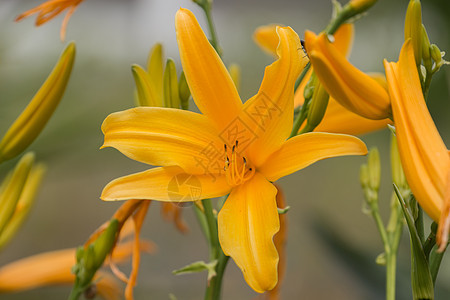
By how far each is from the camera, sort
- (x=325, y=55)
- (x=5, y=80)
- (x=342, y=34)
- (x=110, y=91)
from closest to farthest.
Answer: (x=325, y=55), (x=342, y=34), (x=5, y=80), (x=110, y=91)

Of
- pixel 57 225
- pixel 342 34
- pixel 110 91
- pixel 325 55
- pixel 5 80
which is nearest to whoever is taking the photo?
pixel 325 55

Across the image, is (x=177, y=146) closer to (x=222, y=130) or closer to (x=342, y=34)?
(x=222, y=130)

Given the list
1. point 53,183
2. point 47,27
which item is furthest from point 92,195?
point 47,27

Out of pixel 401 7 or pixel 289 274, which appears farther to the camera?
pixel 289 274

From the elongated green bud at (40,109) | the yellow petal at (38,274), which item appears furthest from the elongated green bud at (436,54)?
the yellow petal at (38,274)

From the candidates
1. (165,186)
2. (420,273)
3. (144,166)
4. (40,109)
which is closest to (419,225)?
(420,273)

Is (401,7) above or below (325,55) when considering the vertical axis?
above

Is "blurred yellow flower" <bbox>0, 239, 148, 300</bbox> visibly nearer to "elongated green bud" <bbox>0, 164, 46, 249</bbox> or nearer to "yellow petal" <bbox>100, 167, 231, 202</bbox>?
"elongated green bud" <bbox>0, 164, 46, 249</bbox>

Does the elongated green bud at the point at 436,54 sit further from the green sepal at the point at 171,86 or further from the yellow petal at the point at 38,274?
the yellow petal at the point at 38,274

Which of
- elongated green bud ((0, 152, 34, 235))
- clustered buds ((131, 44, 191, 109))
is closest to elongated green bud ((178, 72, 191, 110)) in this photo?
clustered buds ((131, 44, 191, 109))
